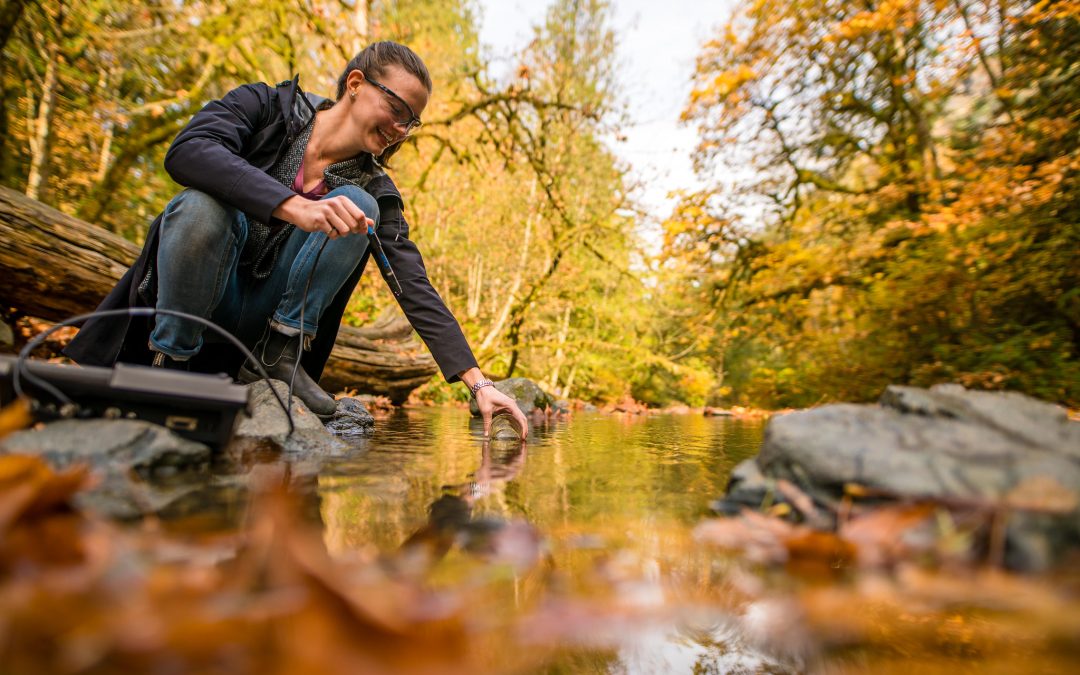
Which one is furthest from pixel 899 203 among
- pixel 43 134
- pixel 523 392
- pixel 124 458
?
pixel 43 134

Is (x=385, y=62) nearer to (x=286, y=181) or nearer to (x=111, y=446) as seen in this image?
(x=286, y=181)

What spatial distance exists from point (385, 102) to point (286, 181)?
0.54 metres

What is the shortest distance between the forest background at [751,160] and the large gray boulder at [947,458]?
15.9 feet

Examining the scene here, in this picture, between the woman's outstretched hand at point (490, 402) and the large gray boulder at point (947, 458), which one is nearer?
the large gray boulder at point (947, 458)

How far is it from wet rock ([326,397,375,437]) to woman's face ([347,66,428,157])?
1212 millimetres

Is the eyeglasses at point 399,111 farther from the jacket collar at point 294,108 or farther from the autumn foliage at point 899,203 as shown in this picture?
the autumn foliage at point 899,203

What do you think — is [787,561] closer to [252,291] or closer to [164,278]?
[164,278]

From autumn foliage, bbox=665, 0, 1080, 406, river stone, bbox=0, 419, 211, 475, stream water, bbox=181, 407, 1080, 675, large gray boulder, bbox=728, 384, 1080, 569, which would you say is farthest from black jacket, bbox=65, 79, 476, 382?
autumn foliage, bbox=665, 0, 1080, 406

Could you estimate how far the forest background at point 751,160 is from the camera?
497cm

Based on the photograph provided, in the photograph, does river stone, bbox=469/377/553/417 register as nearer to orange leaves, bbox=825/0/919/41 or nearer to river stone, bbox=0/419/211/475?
river stone, bbox=0/419/211/475

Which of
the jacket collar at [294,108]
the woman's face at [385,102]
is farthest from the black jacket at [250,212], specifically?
the woman's face at [385,102]

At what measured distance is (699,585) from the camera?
27.6 inches

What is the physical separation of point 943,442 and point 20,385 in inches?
69.1

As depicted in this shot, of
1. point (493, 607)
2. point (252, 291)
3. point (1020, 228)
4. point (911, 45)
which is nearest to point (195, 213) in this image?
point (252, 291)
